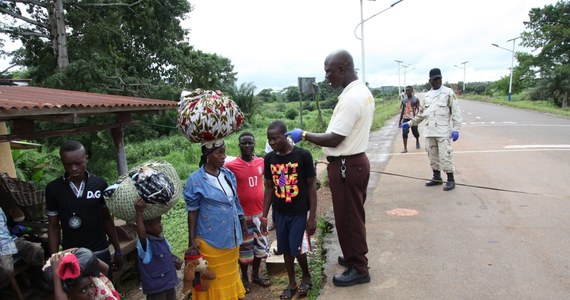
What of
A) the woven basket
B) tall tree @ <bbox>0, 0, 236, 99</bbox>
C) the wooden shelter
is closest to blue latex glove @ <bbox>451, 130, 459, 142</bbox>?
the wooden shelter

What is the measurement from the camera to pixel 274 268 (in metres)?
4.23

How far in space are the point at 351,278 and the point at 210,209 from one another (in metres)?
1.46

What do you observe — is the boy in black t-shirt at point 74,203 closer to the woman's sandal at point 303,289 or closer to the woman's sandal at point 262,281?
the woman's sandal at point 262,281

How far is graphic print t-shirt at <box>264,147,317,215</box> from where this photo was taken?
11.1ft

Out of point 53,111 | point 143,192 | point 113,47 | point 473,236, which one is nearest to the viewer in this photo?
point 143,192

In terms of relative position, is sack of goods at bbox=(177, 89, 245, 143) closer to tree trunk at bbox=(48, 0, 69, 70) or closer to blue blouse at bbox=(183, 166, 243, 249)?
blue blouse at bbox=(183, 166, 243, 249)

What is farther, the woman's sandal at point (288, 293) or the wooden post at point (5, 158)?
the wooden post at point (5, 158)

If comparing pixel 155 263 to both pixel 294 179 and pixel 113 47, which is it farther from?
pixel 113 47

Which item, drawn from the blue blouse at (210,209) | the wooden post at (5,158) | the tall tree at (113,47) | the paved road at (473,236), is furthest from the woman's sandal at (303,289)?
the tall tree at (113,47)

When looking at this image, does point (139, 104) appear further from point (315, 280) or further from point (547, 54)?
point (547, 54)

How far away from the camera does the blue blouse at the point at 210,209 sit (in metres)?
3.03

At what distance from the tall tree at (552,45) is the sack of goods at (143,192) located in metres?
37.8

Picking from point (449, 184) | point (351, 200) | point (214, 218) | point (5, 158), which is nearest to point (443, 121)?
point (449, 184)

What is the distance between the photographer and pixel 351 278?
3.51m
